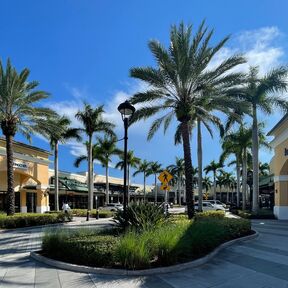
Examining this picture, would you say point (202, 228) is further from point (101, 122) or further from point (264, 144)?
point (264, 144)

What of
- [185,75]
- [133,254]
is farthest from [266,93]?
[133,254]

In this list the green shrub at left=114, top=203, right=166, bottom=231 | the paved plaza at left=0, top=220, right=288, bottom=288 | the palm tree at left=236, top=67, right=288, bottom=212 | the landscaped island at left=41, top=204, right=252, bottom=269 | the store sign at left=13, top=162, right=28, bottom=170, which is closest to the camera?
the paved plaza at left=0, top=220, right=288, bottom=288

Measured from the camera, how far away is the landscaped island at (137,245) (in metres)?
9.65

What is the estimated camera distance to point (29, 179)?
Answer: 130 ft

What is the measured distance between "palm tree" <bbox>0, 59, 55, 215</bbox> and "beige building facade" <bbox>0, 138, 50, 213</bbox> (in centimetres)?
839

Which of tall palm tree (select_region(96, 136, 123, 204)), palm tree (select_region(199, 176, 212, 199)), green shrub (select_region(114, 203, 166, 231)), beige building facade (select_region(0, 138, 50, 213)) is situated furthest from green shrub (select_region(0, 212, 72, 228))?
palm tree (select_region(199, 176, 212, 199))

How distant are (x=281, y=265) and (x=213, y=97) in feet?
44.6

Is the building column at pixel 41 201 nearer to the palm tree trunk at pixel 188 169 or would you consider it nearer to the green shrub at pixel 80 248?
the palm tree trunk at pixel 188 169

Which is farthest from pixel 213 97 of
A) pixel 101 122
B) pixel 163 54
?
pixel 101 122

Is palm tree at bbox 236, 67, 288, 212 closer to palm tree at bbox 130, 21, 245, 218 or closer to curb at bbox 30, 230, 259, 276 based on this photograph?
palm tree at bbox 130, 21, 245, 218

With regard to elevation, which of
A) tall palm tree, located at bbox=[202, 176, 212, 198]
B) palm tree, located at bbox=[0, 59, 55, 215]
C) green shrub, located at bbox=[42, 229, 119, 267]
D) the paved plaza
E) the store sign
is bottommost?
tall palm tree, located at bbox=[202, 176, 212, 198]

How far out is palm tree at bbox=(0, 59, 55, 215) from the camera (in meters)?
25.1

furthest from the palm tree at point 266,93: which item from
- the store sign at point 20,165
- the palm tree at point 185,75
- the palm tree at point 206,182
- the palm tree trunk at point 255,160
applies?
the palm tree at point 206,182

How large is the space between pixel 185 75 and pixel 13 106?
39.9ft
